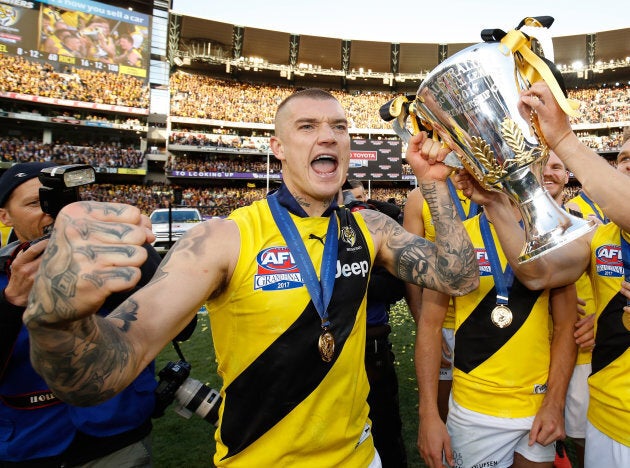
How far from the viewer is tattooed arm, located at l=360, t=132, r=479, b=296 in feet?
5.86

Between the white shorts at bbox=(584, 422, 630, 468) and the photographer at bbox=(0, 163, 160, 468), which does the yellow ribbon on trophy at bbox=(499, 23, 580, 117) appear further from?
the photographer at bbox=(0, 163, 160, 468)

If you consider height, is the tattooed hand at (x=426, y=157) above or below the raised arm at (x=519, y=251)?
above

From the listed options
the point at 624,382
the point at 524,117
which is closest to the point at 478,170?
the point at 524,117

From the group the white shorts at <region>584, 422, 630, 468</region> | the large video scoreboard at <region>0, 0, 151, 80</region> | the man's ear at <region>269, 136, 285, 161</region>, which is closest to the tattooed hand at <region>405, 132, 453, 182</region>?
the man's ear at <region>269, 136, 285, 161</region>

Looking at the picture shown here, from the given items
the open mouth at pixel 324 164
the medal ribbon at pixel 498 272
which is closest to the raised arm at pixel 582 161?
the medal ribbon at pixel 498 272

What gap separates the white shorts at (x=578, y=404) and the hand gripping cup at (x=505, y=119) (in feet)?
5.95

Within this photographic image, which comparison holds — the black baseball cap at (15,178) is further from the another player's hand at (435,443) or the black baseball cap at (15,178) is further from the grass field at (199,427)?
the grass field at (199,427)

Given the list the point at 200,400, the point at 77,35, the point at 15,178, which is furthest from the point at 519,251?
the point at 77,35

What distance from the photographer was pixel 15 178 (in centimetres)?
214

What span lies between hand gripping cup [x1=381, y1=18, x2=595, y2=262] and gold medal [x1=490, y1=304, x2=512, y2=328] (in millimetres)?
748

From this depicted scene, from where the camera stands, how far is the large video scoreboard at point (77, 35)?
2692 centimetres

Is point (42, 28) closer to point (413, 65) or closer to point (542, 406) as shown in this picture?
point (413, 65)

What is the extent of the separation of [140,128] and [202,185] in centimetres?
613

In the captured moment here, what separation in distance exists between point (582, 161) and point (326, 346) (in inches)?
45.7
